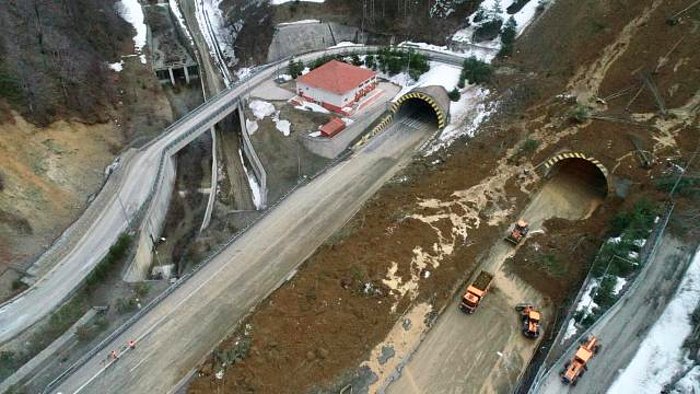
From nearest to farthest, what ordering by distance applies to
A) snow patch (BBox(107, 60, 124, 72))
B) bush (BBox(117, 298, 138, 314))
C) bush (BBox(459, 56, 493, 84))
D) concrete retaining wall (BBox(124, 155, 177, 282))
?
bush (BBox(117, 298, 138, 314)) → concrete retaining wall (BBox(124, 155, 177, 282)) → bush (BBox(459, 56, 493, 84)) → snow patch (BBox(107, 60, 124, 72))

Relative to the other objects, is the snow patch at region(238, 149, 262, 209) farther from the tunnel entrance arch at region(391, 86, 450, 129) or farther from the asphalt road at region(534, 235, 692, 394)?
the asphalt road at region(534, 235, 692, 394)

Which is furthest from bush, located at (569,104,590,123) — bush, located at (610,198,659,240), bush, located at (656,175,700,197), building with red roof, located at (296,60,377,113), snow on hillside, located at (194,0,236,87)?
snow on hillside, located at (194,0,236,87)

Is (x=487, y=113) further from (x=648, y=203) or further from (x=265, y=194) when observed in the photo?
(x=265, y=194)

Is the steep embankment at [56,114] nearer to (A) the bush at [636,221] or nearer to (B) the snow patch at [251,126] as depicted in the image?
(B) the snow patch at [251,126]

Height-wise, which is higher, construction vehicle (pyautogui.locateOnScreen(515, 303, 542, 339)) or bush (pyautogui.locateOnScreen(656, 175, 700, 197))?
bush (pyautogui.locateOnScreen(656, 175, 700, 197))

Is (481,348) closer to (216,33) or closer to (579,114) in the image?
(579,114)

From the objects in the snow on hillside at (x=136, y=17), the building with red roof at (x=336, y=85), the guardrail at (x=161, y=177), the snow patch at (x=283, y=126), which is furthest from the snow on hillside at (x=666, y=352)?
the snow on hillside at (x=136, y=17)

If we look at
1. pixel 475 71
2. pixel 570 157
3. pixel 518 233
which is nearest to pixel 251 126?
pixel 475 71
